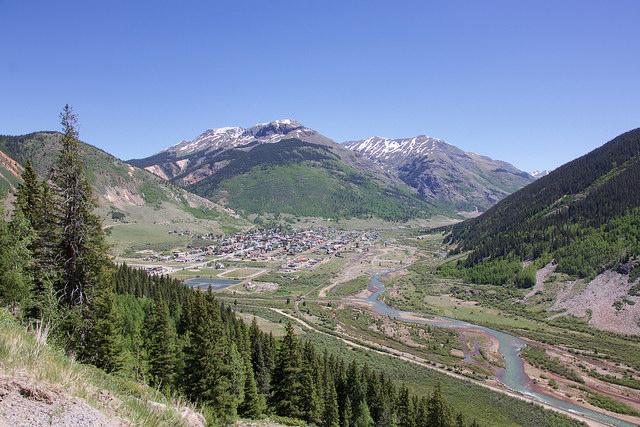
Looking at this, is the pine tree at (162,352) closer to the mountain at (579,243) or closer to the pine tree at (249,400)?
the pine tree at (249,400)

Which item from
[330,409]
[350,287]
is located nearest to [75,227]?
[330,409]

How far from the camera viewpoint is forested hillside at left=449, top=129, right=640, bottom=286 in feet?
361

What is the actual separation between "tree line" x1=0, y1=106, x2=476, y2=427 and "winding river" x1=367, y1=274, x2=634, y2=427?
2257cm

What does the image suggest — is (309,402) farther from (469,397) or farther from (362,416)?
(469,397)

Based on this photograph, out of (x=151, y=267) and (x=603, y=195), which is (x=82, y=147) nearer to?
(x=151, y=267)

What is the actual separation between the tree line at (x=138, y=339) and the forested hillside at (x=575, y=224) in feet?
284

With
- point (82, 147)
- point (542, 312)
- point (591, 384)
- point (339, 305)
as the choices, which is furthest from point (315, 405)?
point (542, 312)

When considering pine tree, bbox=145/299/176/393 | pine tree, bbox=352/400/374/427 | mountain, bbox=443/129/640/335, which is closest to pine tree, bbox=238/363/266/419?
pine tree, bbox=145/299/176/393

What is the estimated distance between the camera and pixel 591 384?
5544 cm

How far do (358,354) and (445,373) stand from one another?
12834mm

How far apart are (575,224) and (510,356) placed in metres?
85.2

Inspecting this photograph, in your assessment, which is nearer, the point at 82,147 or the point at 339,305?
the point at 82,147

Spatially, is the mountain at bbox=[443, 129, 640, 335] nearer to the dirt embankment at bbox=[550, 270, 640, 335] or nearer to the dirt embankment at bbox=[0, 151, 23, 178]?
the dirt embankment at bbox=[550, 270, 640, 335]

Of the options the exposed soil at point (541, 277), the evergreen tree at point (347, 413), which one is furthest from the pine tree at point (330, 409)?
A: the exposed soil at point (541, 277)
